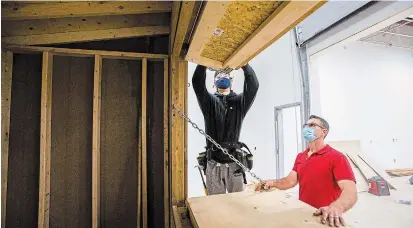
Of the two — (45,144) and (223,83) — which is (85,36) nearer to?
(45,144)

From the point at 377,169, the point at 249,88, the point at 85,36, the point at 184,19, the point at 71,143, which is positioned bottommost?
the point at 377,169

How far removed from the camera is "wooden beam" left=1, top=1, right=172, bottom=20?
1.63 metres

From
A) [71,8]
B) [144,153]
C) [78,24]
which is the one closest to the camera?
[71,8]

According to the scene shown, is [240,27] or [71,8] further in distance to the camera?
[71,8]

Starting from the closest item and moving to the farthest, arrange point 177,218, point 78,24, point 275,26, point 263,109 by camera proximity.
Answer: point 275,26, point 177,218, point 78,24, point 263,109

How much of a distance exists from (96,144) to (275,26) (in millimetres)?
1778

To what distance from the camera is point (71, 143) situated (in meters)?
2.09

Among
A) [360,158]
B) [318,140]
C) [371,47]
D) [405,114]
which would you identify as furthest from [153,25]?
[405,114]

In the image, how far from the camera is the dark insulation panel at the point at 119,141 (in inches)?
83.4

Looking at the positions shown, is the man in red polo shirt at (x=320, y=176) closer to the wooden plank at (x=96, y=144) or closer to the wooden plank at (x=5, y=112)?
the wooden plank at (x=96, y=144)

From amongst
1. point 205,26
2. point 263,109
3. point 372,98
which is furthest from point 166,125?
point 372,98

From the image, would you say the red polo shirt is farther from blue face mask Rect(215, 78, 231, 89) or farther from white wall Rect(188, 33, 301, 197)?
white wall Rect(188, 33, 301, 197)

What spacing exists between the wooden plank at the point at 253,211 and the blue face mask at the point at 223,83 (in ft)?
3.09

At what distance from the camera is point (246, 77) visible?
211 centimetres
